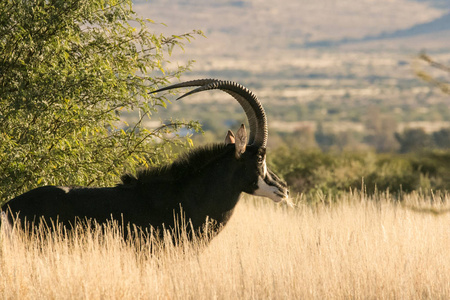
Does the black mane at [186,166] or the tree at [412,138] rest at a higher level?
the black mane at [186,166]

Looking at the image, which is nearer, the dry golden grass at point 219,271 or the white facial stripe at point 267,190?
the dry golden grass at point 219,271

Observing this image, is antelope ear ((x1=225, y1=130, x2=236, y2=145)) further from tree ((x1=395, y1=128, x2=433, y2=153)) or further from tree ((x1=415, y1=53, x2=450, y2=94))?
tree ((x1=395, y1=128, x2=433, y2=153))

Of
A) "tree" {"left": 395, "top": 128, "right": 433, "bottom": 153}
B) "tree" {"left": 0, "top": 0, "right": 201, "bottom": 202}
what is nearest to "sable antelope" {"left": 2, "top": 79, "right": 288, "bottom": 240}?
"tree" {"left": 0, "top": 0, "right": 201, "bottom": 202}

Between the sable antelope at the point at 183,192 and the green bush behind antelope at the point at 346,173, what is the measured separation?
7.61 meters

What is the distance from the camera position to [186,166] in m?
8.62

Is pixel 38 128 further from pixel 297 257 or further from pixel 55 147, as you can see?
pixel 297 257

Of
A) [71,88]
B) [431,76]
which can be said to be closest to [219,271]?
[71,88]

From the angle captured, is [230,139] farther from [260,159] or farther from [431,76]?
[431,76]

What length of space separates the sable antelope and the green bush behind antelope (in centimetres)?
761

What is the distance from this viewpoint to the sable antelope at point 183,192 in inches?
320

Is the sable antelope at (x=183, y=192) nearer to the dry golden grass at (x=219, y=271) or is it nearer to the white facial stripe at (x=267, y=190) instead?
the white facial stripe at (x=267, y=190)

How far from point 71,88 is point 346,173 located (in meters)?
12.6

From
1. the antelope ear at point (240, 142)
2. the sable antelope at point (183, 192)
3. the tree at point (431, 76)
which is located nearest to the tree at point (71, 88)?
the sable antelope at point (183, 192)

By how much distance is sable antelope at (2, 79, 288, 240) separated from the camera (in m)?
8.12
